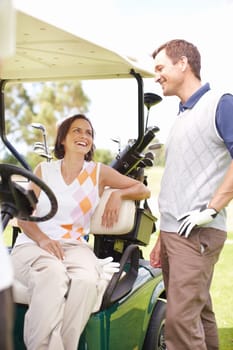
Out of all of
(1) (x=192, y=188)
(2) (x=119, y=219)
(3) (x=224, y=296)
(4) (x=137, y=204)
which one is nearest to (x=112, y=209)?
(2) (x=119, y=219)

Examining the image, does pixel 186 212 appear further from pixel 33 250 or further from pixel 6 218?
pixel 6 218

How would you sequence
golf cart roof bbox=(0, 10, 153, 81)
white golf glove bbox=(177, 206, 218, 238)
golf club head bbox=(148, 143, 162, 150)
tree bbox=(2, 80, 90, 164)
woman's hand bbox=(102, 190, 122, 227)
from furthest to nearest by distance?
tree bbox=(2, 80, 90, 164) < golf club head bbox=(148, 143, 162, 150) < woman's hand bbox=(102, 190, 122, 227) < white golf glove bbox=(177, 206, 218, 238) < golf cart roof bbox=(0, 10, 153, 81)

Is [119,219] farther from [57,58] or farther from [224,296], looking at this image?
[224,296]

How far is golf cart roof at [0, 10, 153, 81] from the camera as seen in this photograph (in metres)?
2.26

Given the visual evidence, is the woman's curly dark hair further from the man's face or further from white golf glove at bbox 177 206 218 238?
white golf glove at bbox 177 206 218 238

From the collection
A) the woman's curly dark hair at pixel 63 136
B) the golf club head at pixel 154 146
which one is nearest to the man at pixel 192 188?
the woman's curly dark hair at pixel 63 136

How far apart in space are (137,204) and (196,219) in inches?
29.9

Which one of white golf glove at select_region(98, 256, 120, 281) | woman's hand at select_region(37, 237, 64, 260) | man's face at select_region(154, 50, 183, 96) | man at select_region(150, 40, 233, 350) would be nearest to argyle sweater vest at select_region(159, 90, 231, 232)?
man at select_region(150, 40, 233, 350)

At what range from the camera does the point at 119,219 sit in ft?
9.73

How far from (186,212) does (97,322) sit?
0.57 m

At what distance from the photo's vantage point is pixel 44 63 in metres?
2.96

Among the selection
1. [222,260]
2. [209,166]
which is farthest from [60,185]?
[222,260]

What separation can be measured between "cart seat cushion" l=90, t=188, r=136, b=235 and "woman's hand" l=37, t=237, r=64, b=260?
320 millimetres

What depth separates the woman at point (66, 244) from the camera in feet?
7.60
